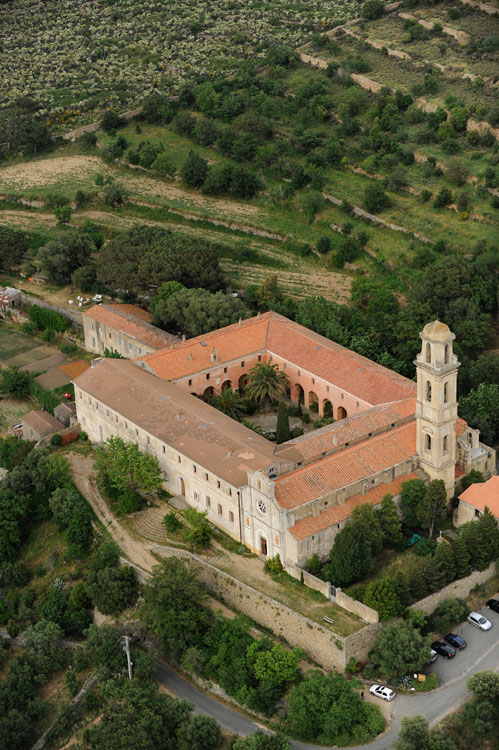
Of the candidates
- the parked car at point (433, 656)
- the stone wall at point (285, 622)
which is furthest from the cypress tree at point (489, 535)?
the stone wall at point (285, 622)

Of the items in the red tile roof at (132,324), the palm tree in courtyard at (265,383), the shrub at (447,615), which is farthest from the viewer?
the red tile roof at (132,324)

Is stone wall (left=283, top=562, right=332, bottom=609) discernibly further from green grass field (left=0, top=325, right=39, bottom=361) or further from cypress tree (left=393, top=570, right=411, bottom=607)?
green grass field (left=0, top=325, right=39, bottom=361)

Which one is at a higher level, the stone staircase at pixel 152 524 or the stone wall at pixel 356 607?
the stone wall at pixel 356 607

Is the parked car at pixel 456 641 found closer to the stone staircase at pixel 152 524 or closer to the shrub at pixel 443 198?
the stone staircase at pixel 152 524

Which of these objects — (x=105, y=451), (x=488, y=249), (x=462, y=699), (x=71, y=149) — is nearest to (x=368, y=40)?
(x=71, y=149)

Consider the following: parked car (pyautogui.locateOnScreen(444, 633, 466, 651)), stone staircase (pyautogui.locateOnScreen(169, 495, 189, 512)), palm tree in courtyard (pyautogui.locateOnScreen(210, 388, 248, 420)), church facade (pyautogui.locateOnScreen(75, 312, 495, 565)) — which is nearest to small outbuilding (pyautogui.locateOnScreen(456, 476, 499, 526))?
church facade (pyautogui.locateOnScreen(75, 312, 495, 565))

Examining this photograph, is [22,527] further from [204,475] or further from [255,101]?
[255,101]

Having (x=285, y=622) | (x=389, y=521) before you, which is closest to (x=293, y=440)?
(x=389, y=521)
